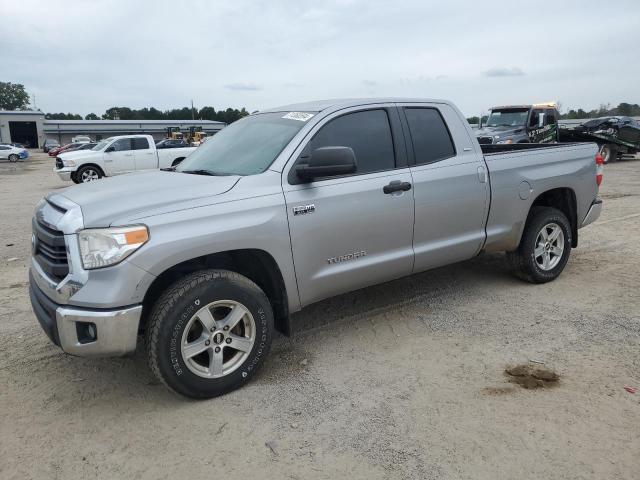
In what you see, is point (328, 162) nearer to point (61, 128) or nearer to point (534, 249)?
point (534, 249)

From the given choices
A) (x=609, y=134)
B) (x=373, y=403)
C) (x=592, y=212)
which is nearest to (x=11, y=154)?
(x=609, y=134)

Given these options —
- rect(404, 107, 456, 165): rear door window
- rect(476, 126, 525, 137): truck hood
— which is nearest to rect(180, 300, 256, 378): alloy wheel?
rect(404, 107, 456, 165): rear door window

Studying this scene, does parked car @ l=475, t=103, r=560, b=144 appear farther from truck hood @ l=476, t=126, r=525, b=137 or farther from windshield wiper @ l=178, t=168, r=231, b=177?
windshield wiper @ l=178, t=168, r=231, b=177

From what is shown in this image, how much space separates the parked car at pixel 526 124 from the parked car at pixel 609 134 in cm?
274

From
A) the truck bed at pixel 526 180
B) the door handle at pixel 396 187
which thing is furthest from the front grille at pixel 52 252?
the truck bed at pixel 526 180

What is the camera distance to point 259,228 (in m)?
3.29

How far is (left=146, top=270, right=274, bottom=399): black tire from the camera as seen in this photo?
3.00 meters

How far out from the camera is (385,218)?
3857 millimetres

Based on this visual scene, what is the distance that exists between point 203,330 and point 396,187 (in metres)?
1.78

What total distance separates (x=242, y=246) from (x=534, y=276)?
325 centimetres

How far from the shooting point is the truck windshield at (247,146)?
3.67m

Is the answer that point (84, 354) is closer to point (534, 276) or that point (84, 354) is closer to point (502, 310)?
point (502, 310)

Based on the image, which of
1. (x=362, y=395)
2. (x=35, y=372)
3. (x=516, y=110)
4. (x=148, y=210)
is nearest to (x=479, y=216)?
(x=362, y=395)

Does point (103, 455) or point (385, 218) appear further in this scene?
point (385, 218)
